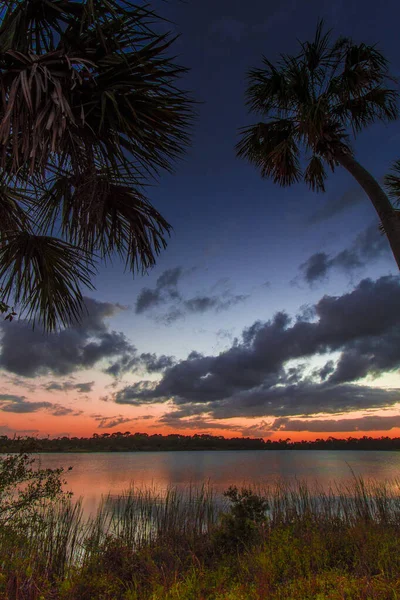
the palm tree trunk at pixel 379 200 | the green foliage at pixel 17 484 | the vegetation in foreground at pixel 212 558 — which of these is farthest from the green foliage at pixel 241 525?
the palm tree trunk at pixel 379 200

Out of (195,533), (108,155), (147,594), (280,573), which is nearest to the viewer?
(108,155)

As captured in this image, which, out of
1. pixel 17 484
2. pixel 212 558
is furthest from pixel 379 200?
pixel 17 484

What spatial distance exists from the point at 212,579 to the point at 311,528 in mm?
3120

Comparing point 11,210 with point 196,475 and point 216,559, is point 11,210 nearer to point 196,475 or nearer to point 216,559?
point 216,559

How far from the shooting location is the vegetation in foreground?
4262 millimetres

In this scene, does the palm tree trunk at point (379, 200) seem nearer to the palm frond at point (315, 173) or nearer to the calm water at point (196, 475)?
the palm frond at point (315, 173)

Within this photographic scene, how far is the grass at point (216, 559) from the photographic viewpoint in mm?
4246

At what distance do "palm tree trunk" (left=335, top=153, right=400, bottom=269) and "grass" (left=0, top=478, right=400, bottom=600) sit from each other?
440cm

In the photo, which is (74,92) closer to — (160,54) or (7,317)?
(160,54)

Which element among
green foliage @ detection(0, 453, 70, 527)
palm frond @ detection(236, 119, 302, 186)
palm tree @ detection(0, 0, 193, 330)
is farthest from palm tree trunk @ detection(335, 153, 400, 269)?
green foliage @ detection(0, 453, 70, 527)

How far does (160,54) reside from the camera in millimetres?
3477

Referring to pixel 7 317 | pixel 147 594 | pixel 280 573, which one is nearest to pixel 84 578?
pixel 147 594

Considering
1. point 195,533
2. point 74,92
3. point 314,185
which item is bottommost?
point 195,533

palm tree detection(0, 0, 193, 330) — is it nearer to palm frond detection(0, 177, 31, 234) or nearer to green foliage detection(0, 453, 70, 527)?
palm frond detection(0, 177, 31, 234)
